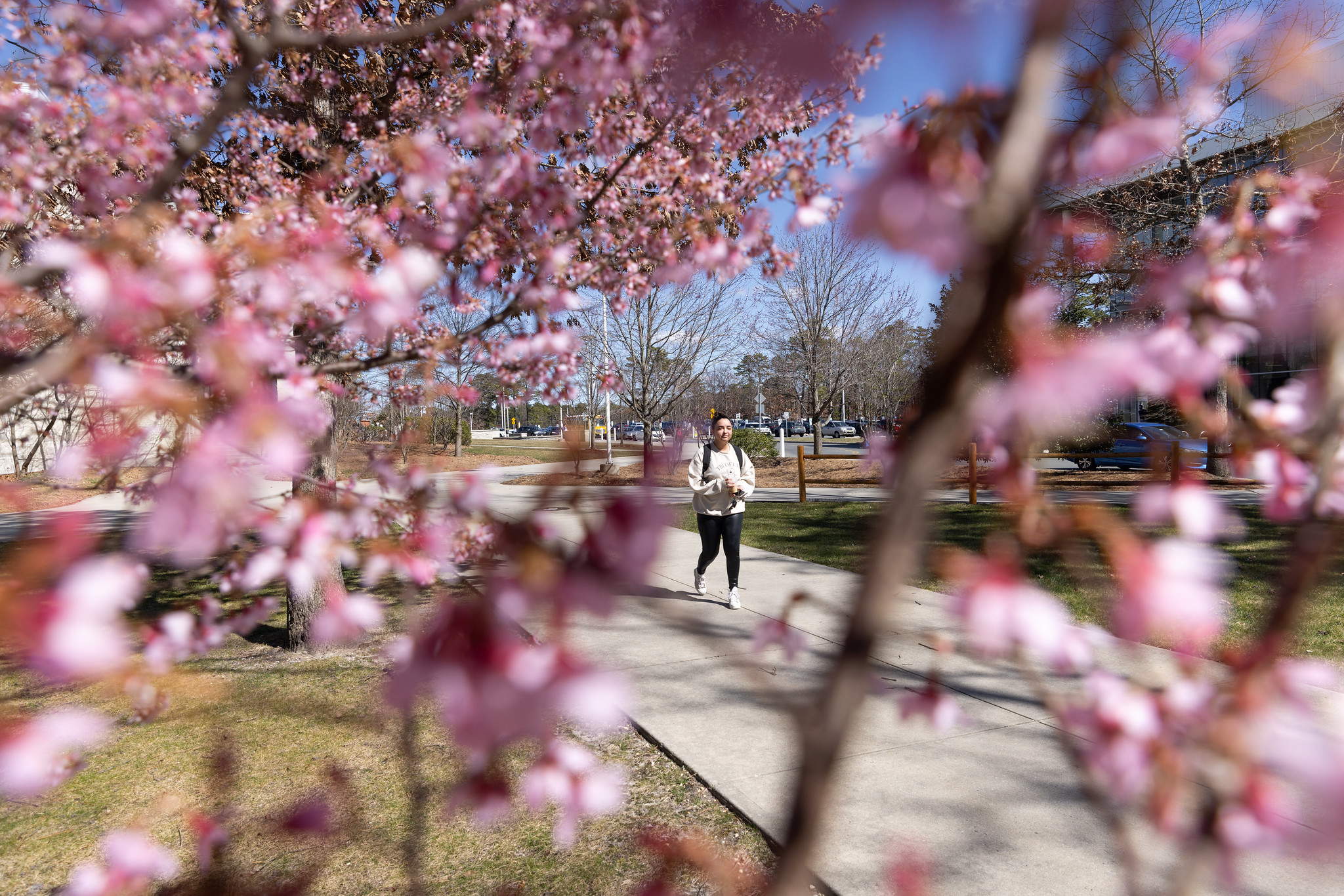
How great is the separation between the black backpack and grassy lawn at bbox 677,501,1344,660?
42.6 inches

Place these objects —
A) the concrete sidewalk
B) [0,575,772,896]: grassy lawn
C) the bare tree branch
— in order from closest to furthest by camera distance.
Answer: the bare tree branch, the concrete sidewalk, [0,575,772,896]: grassy lawn

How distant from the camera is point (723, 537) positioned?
646cm

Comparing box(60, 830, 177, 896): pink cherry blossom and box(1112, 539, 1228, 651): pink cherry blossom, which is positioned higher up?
box(1112, 539, 1228, 651): pink cherry blossom

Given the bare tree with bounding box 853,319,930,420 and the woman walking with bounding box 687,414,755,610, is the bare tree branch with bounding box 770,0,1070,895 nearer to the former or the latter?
the woman walking with bounding box 687,414,755,610

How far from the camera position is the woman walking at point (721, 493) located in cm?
626

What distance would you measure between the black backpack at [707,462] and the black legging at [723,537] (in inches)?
12.9

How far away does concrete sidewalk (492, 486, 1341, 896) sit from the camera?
2.51 m

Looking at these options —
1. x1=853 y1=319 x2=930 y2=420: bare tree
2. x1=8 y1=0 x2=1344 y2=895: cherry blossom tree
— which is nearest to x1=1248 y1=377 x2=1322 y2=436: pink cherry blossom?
x1=8 y1=0 x2=1344 y2=895: cherry blossom tree

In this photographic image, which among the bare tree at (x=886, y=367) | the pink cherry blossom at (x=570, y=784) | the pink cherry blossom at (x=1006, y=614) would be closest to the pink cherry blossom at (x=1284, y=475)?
the pink cherry blossom at (x=1006, y=614)

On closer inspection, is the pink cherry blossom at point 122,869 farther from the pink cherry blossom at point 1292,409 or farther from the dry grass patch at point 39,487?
the pink cherry blossom at point 1292,409

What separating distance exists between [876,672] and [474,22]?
4554 millimetres

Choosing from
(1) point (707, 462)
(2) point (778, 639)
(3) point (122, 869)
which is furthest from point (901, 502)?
(1) point (707, 462)

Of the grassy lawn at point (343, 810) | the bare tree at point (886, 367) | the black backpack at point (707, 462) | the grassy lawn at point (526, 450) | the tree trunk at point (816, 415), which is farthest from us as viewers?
the tree trunk at point (816, 415)

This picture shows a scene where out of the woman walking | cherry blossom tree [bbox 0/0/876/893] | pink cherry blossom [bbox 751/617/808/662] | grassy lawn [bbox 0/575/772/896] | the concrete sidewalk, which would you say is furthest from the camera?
the woman walking
